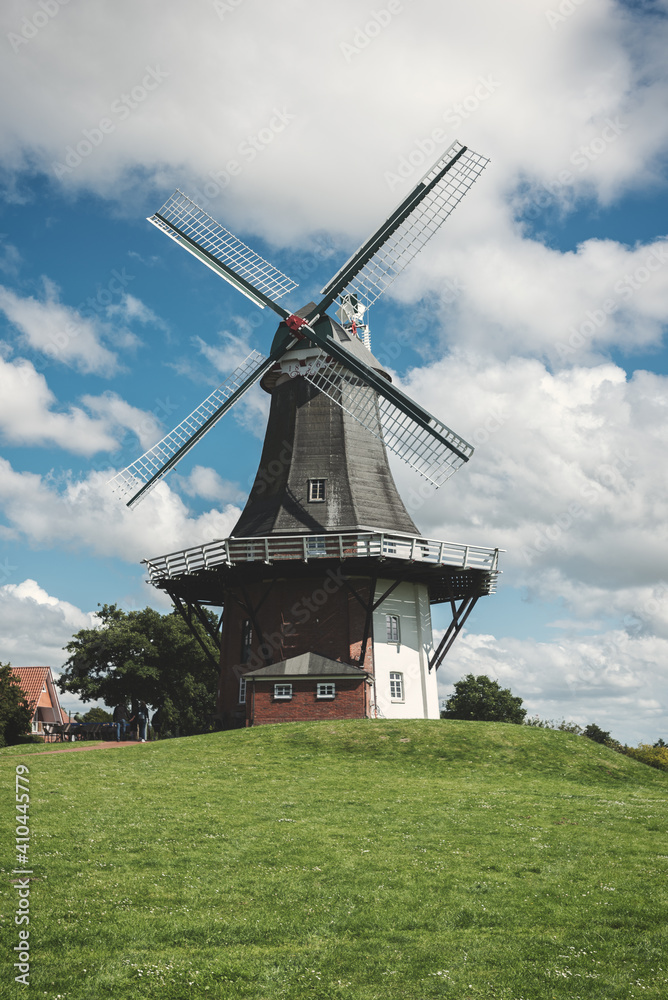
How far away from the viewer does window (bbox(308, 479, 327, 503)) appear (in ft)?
96.2

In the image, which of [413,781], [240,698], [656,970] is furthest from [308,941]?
[240,698]

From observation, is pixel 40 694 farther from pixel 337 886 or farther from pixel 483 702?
pixel 337 886

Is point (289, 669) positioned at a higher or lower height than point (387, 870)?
higher

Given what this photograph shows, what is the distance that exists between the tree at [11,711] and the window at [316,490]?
47.4 feet

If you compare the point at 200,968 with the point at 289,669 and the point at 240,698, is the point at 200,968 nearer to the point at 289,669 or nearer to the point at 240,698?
the point at 289,669

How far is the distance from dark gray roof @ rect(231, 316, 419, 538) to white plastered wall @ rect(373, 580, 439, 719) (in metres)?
2.82

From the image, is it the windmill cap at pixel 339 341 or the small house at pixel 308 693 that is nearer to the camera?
the small house at pixel 308 693

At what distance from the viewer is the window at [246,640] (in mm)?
29906

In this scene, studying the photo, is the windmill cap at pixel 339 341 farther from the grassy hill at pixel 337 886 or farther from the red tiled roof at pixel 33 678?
the red tiled roof at pixel 33 678

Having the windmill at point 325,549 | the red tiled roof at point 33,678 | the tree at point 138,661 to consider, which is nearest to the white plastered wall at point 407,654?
the windmill at point 325,549

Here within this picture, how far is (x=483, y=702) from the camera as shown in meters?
49.2

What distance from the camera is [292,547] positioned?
2702 centimetres

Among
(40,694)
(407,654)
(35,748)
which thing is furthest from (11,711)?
(40,694)

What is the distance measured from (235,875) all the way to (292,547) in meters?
17.2
